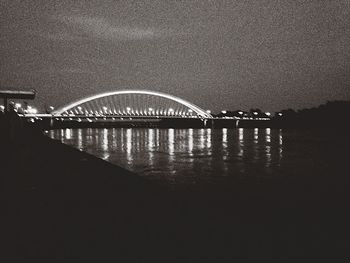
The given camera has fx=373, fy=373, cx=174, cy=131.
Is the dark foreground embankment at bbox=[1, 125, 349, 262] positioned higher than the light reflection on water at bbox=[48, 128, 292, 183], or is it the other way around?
the dark foreground embankment at bbox=[1, 125, 349, 262]

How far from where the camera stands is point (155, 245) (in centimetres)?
377

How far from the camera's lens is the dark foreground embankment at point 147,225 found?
360 cm

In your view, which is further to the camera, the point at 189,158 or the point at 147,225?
the point at 189,158

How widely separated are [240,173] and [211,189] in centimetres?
434

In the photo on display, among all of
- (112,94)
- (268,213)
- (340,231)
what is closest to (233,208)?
(268,213)

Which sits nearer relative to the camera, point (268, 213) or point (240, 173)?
point (268, 213)

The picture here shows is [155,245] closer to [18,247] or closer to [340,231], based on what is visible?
[18,247]

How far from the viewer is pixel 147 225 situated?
4.43 meters

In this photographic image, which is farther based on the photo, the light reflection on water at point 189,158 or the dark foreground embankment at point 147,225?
the light reflection on water at point 189,158

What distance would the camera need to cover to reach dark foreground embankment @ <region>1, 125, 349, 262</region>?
3596 millimetres

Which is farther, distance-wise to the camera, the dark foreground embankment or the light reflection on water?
the light reflection on water

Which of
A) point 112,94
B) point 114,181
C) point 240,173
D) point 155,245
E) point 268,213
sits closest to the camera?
point 155,245

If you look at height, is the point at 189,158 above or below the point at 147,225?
below

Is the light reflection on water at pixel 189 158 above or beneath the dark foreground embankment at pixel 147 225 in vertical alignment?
beneath
